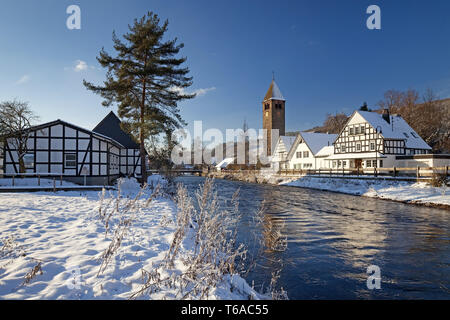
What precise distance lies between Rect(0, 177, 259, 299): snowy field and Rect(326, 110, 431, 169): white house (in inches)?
1278

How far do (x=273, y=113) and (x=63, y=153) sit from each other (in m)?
48.1

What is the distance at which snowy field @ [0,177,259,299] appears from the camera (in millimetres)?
3369

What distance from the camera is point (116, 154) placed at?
90.0 feet

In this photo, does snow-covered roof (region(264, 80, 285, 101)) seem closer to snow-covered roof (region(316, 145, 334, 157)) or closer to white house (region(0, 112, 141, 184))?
snow-covered roof (region(316, 145, 334, 157))

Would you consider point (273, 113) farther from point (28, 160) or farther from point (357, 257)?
point (357, 257)

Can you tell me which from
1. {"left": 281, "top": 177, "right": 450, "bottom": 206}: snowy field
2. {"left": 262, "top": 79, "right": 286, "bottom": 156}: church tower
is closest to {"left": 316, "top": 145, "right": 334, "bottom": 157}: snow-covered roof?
{"left": 281, "top": 177, "right": 450, "bottom": 206}: snowy field

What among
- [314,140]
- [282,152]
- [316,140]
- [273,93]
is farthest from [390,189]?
[273,93]

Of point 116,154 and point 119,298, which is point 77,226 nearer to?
point 119,298

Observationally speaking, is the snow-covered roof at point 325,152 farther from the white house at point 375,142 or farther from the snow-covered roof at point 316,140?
the white house at point 375,142

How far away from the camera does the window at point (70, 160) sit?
65.8 ft

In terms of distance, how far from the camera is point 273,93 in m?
60.6

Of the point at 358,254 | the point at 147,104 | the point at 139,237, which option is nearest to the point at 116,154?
the point at 147,104

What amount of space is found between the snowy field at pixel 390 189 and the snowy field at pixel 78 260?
1667 cm

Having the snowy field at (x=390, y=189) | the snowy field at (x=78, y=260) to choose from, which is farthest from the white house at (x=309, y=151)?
the snowy field at (x=78, y=260)
